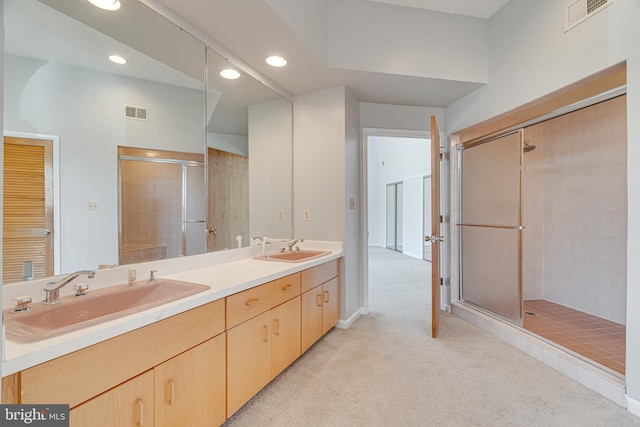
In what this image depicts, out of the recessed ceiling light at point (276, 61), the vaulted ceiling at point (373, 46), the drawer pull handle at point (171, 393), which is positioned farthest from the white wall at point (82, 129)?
the recessed ceiling light at point (276, 61)

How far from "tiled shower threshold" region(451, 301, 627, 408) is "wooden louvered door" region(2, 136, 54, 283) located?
124 inches

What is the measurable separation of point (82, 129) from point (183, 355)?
47.2 inches

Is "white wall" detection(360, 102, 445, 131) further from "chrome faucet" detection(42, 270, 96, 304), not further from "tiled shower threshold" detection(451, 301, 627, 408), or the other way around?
"chrome faucet" detection(42, 270, 96, 304)

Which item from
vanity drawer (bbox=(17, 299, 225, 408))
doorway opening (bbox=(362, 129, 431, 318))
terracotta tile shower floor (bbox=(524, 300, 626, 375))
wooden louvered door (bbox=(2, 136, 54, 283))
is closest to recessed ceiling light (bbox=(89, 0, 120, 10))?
wooden louvered door (bbox=(2, 136, 54, 283))

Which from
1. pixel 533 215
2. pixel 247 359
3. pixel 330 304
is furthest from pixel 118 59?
pixel 533 215

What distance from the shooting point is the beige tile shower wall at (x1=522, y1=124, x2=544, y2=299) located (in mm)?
3762

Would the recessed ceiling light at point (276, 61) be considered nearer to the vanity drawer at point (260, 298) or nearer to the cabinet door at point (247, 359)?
the vanity drawer at point (260, 298)

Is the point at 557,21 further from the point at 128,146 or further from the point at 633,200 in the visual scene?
the point at 128,146

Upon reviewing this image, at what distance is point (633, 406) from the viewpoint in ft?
5.76

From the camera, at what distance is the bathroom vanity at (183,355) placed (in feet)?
3.05

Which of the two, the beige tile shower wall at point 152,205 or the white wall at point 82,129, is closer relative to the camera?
the white wall at point 82,129

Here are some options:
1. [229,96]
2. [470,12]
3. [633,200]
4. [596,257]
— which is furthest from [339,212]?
[596,257]

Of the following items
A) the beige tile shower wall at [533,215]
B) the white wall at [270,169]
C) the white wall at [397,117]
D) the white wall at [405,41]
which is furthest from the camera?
the beige tile shower wall at [533,215]

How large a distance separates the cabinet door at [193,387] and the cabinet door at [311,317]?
88 cm
